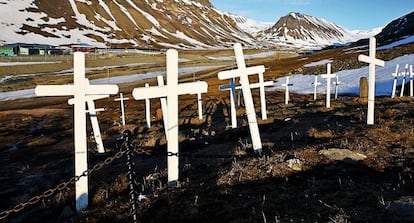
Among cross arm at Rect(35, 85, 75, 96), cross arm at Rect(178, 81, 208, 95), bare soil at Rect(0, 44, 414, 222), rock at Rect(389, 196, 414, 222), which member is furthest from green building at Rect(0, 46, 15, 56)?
rock at Rect(389, 196, 414, 222)

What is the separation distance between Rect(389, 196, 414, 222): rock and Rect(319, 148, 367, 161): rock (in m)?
2.72

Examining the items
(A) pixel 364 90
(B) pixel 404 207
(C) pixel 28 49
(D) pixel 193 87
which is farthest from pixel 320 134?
(C) pixel 28 49

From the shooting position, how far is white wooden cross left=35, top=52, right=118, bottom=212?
8117 mm

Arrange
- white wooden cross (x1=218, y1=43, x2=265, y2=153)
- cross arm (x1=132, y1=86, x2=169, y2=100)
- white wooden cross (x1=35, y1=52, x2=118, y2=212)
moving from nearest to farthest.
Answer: white wooden cross (x1=35, y1=52, x2=118, y2=212) → cross arm (x1=132, y1=86, x2=169, y2=100) → white wooden cross (x1=218, y1=43, x2=265, y2=153)

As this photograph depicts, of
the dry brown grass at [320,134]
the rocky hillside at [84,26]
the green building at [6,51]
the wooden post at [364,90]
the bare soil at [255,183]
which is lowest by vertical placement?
the bare soil at [255,183]

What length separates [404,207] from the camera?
18.8ft

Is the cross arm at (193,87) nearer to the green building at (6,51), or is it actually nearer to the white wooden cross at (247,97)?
the white wooden cross at (247,97)

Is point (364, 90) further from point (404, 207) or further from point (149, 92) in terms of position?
point (404, 207)

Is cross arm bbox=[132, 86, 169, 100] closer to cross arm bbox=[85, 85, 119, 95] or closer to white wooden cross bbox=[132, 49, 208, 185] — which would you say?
white wooden cross bbox=[132, 49, 208, 185]

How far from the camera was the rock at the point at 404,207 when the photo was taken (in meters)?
5.44

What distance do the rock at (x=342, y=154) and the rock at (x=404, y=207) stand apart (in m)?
2.72

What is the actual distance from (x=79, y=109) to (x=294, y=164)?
15.3ft

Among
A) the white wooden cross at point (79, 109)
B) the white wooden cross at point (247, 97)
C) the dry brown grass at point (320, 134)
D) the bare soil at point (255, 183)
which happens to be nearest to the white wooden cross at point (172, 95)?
the bare soil at point (255, 183)

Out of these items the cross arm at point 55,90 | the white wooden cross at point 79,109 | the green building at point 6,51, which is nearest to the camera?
the white wooden cross at point 79,109
